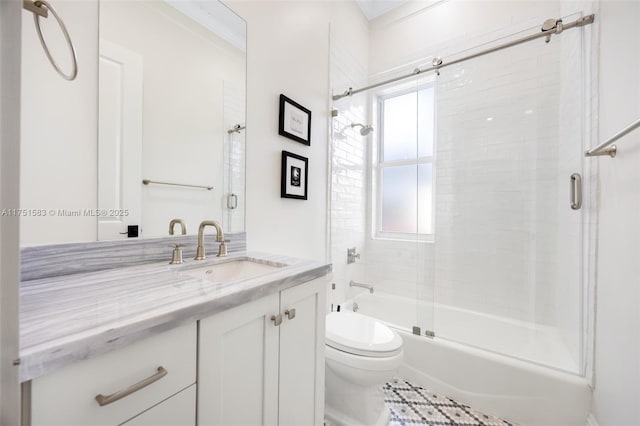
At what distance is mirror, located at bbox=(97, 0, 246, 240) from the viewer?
92 centimetres

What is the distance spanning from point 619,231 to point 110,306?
6.00ft

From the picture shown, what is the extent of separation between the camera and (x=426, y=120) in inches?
85.4

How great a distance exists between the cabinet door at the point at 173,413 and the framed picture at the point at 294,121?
4.34 feet

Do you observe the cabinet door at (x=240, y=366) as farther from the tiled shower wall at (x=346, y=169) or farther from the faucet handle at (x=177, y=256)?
the tiled shower wall at (x=346, y=169)

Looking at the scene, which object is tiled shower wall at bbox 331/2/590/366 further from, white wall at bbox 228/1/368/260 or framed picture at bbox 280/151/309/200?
framed picture at bbox 280/151/309/200

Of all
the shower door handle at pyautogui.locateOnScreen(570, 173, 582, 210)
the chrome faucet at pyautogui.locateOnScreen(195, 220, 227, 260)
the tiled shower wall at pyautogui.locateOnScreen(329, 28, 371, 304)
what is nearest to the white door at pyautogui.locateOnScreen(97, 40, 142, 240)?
the chrome faucet at pyautogui.locateOnScreen(195, 220, 227, 260)

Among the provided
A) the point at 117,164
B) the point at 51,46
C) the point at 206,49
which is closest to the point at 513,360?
the point at 117,164

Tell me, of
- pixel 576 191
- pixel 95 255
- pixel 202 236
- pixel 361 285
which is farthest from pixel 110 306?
pixel 576 191

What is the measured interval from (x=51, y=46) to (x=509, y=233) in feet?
8.53

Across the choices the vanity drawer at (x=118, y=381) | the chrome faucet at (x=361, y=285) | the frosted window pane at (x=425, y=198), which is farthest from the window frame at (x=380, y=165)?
the vanity drawer at (x=118, y=381)

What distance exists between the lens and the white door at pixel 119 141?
903mm

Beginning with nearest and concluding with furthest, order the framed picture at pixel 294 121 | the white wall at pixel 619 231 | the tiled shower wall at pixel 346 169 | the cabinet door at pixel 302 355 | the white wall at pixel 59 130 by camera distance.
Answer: the white wall at pixel 59 130
the cabinet door at pixel 302 355
the white wall at pixel 619 231
the framed picture at pixel 294 121
the tiled shower wall at pixel 346 169

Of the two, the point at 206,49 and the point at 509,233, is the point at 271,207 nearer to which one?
the point at 206,49

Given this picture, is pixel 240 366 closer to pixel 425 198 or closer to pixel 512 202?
pixel 425 198
